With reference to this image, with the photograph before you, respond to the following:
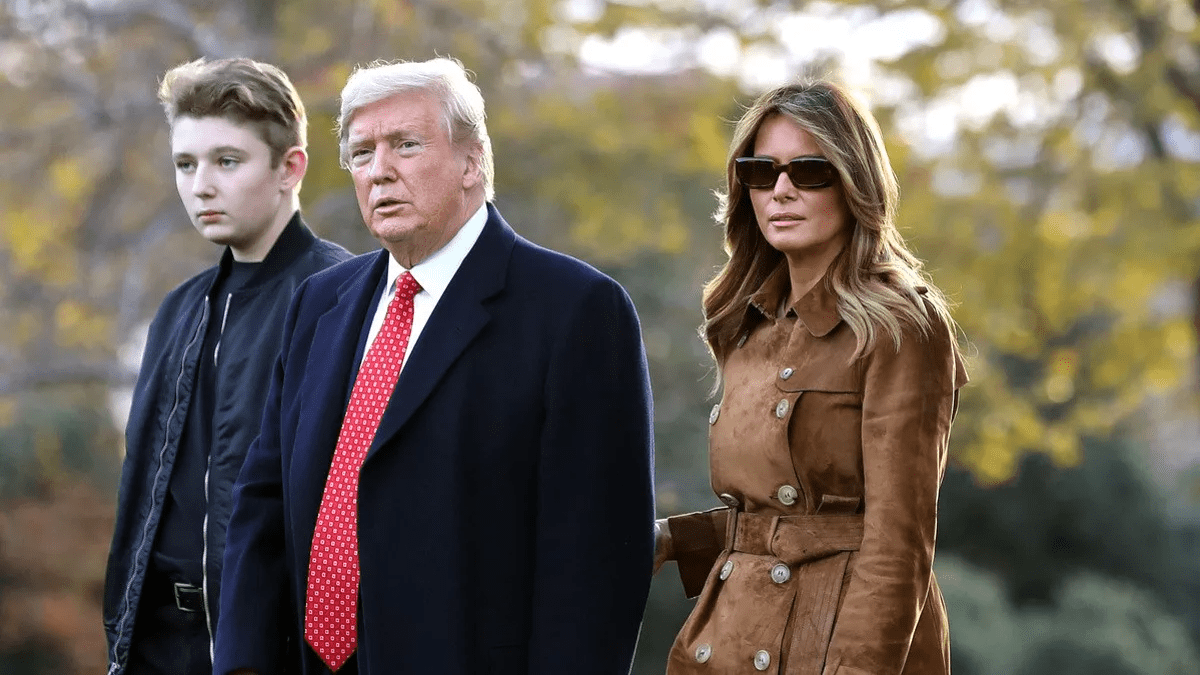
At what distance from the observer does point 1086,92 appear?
458 inches

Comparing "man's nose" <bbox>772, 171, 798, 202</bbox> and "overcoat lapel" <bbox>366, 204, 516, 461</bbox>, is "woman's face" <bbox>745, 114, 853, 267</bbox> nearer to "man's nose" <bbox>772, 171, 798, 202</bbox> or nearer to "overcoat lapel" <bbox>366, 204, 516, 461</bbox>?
"man's nose" <bbox>772, 171, 798, 202</bbox>

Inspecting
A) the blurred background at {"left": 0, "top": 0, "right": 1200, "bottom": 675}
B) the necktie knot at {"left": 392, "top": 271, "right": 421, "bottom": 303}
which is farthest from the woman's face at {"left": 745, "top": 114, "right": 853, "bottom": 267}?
the blurred background at {"left": 0, "top": 0, "right": 1200, "bottom": 675}

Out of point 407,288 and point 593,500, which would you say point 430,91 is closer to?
point 407,288

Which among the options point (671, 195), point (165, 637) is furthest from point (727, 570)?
point (671, 195)

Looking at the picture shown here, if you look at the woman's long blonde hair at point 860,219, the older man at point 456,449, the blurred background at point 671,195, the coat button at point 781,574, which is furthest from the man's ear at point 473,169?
the blurred background at point 671,195

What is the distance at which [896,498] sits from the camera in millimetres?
3297

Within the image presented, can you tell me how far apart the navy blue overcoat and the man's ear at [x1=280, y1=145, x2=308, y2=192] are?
38.6 inches

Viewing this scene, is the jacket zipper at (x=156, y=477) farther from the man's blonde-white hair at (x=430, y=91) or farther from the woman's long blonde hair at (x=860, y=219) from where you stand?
the woman's long blonde hair at (x=860, y=219)

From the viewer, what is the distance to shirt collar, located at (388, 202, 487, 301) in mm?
3574

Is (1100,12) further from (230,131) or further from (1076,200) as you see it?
(230,131)

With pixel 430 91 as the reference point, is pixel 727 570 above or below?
below

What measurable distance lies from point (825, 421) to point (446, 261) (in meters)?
0.88

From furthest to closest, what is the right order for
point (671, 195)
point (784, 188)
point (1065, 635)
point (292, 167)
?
point (1065, 635) < point (671, 195) < point (292, 167) < point (784, 188)

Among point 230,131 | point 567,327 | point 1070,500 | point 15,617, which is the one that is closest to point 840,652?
point 567,327
